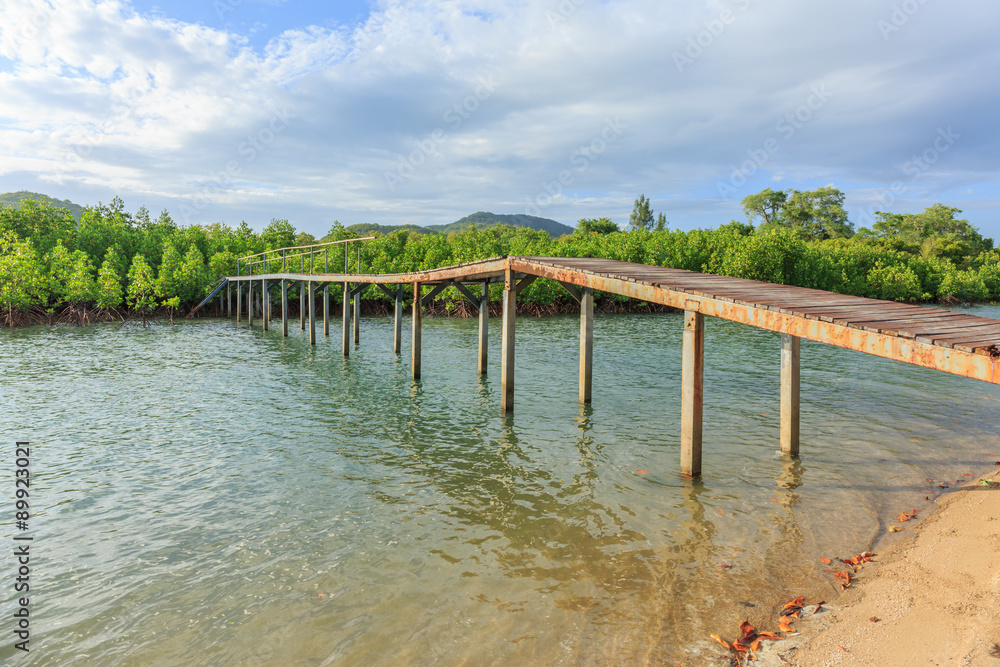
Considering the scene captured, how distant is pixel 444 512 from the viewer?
26.8 feet

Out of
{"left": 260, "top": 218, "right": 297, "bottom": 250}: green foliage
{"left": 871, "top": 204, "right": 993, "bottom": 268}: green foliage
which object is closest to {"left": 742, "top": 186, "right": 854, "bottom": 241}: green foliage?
{"left": 871, "top": 204, "right": 993, "bottom": 268}: green foliage

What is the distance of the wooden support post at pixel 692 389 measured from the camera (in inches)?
336

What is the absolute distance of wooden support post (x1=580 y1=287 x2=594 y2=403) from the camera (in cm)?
1405

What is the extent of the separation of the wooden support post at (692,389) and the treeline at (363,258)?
3564 cm

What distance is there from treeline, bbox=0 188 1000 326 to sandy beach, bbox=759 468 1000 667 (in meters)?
38.8

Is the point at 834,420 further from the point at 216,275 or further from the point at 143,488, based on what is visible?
the point at 216,275

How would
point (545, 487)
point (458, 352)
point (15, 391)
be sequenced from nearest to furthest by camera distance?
1. point (545, 487)
2. point (15, 391)
3. point (458, 352)

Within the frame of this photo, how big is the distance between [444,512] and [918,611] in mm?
5628

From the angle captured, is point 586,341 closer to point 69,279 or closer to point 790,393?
point 790,393

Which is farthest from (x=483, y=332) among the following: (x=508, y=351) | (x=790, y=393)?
(x=790, y=393)

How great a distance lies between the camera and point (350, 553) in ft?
22.9

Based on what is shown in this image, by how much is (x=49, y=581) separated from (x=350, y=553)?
3.46 m

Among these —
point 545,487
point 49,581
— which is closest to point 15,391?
point 49,581

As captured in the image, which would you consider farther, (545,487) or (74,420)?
(74,420)
